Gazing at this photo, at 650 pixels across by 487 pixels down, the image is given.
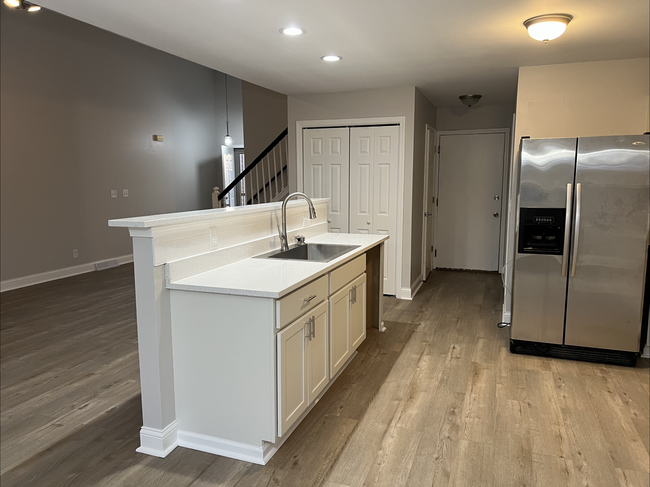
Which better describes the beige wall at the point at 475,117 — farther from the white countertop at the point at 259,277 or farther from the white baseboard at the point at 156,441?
the white baseboard at the point at 156,441

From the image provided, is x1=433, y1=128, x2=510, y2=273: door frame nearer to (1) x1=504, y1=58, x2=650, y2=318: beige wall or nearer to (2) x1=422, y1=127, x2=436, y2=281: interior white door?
(2) x1=422, y1=127, x2=436, y2=281: interior white door

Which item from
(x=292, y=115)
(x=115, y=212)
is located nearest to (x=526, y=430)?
(x=292, y=115)

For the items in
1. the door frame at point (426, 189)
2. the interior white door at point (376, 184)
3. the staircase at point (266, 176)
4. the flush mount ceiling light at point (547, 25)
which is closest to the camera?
the flush mount ceiling light at point (547, 25)

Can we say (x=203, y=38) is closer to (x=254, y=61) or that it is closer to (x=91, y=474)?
(x=254, y=61)

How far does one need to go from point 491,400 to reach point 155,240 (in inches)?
84.4

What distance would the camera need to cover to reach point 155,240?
2125 mm

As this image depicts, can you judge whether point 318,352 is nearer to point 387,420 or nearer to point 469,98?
point 387,420

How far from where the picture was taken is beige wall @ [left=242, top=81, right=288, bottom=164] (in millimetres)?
7242

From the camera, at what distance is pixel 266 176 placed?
6984mm

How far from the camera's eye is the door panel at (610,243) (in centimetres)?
320

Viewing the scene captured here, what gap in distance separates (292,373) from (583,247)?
237 cm

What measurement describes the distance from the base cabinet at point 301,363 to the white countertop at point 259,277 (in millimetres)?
206

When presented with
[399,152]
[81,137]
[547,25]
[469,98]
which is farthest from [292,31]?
[81,137]

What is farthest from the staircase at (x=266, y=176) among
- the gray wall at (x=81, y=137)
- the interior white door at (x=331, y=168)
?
the gray wall at (x=81, y=137)
